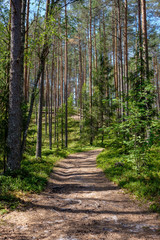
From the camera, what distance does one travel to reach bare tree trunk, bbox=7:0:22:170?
6051mm

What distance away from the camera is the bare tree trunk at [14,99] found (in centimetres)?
605

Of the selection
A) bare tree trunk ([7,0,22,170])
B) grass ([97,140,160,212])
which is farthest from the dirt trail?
bare tree trunk ([7,0,22,170])

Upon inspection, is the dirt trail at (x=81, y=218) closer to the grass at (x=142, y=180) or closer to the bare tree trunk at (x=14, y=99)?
the grass at (x=142, y=180)

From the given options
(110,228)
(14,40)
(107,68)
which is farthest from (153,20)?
(110,228)

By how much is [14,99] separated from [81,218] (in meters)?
4.51

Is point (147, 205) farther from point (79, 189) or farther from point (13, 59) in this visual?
point (13, 59)

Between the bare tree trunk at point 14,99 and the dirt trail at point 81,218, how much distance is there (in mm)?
1728

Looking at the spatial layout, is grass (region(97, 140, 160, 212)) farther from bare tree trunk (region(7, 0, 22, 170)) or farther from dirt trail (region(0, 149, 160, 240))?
bare tree trunk (region(7, 0, 22, 170))

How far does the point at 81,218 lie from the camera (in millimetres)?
3805

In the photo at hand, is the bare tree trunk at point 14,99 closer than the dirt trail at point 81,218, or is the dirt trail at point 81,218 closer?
the dirt trail at point 81,218

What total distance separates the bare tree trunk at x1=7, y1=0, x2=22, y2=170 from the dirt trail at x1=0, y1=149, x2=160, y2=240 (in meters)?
1.73

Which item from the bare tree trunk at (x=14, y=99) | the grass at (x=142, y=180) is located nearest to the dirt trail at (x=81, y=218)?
the grass at (x=142, y=180)

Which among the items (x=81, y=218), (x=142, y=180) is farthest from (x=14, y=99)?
(x=142, y=180)

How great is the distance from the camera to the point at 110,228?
11.0 ft
